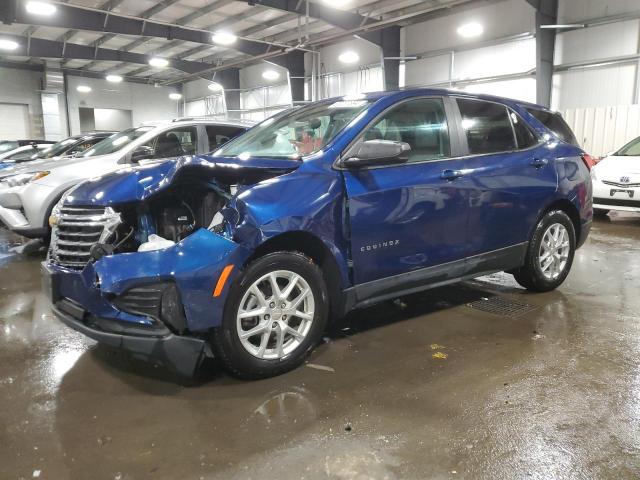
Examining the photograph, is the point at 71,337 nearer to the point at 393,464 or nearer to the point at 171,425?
the point at 171,425

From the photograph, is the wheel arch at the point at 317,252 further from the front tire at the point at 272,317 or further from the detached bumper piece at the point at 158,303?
the detached bumper piece at the point at 158,303

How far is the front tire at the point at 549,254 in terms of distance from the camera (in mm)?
3967

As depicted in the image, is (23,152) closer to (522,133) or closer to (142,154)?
(142,154)

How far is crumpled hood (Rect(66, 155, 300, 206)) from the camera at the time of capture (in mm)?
2598

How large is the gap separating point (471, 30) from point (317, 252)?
1181cm

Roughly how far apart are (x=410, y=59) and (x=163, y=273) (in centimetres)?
1354

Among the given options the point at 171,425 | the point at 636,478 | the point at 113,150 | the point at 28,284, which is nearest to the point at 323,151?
the point at 171,425

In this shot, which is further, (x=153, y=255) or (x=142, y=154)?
(x=142, y=154)

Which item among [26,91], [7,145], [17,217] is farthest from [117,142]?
[26,91]

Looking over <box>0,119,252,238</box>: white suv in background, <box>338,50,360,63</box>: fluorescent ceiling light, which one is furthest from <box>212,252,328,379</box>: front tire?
<box>338,50,360,63</box>: fluorescent ceiling light

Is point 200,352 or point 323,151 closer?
point 200,352

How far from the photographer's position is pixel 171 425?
2268mm

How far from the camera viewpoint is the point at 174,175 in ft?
8.46

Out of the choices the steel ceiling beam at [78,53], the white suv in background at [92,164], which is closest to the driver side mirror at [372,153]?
the white suv in background at [92,164]
